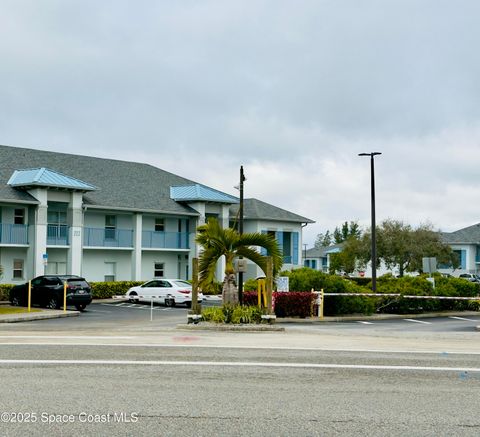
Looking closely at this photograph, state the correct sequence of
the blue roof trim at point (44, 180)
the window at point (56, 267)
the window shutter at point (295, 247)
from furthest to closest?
1. the window shutter at point (295, 247)
2. the window at point (56, 267)
3. the blue roof trim at point (44, 180)

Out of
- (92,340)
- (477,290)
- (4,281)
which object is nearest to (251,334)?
(92,340)

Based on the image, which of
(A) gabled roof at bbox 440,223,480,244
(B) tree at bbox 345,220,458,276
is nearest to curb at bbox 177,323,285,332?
(B) tree at bbox 345,220,458,276

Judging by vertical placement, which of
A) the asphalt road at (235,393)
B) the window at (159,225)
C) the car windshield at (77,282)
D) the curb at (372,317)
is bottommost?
the asphalt road at (235,393)

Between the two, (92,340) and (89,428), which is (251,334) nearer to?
(92,340)

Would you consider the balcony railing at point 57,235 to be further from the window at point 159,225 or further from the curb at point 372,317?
the curb at point 372,317

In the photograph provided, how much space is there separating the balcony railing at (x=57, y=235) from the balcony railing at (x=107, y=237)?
144cm

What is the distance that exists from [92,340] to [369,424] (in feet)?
33.5

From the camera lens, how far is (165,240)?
5188cm

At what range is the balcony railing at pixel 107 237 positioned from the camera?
47.6 meters

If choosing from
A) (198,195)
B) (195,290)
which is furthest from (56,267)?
(195,290)

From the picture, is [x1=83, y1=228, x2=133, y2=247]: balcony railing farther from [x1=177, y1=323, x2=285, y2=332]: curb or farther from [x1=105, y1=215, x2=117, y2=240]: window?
[x1=177, y1=323, x2=285, y2=332]: curb

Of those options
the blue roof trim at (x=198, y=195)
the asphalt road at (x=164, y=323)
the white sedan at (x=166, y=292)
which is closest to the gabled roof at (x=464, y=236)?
the blue roof trim at (x=198, y=195)

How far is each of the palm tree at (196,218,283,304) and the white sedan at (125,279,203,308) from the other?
1473cm

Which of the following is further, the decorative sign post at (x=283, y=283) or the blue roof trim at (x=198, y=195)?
the blue roof trim at (x=198, y=195)
